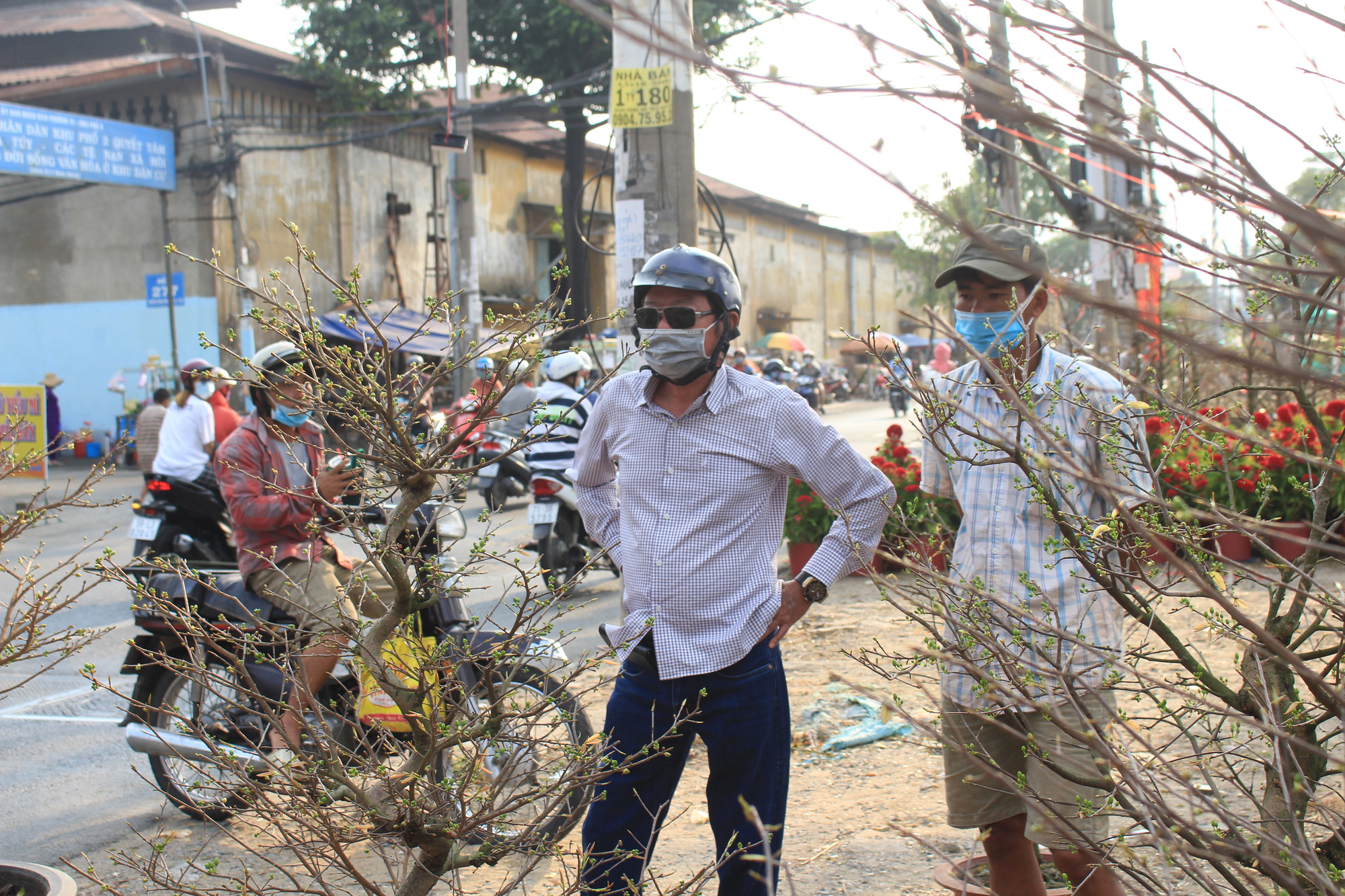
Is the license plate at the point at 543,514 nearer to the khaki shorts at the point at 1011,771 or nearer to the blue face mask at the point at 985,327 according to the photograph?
the khaki shorts at the point at 1011,771

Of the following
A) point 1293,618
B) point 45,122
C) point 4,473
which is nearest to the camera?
point 1293,618

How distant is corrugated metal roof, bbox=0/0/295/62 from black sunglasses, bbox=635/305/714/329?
20.5 m

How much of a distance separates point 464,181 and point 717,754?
15.1 m

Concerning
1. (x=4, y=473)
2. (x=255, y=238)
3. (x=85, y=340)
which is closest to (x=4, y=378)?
(x=85, y=340)

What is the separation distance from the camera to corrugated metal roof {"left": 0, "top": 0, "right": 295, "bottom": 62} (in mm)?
21031

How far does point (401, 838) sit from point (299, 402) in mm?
810

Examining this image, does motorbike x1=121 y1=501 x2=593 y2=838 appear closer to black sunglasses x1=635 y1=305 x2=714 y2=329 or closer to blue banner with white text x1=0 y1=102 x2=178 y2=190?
black sunglasses x1=635 y1=305 x2=714 y2=329

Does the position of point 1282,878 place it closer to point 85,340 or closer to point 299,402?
point 299,402

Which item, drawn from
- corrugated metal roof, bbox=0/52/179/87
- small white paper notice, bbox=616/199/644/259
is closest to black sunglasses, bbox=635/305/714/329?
small white paper notice, bbox=616/199/644/259

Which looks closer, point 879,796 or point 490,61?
point 879,796

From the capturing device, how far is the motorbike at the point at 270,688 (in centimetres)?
197

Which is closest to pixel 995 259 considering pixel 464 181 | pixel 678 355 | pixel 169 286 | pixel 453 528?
pixel 678 355

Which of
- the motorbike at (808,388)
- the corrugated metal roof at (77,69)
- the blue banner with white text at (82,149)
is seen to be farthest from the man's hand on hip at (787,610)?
the motorbike at (808,388)

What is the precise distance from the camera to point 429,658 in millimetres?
1995
